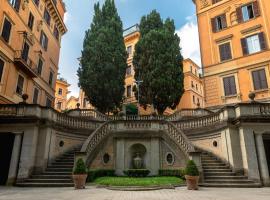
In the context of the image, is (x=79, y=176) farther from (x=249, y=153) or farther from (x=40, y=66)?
(x=40, y=66)

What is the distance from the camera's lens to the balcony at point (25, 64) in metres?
22.4

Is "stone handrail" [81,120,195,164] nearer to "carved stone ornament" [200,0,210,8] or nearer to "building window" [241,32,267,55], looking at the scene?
"building window" [241,32,267,55]

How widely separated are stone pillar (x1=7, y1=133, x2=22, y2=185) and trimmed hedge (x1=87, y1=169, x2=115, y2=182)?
4.71 metres

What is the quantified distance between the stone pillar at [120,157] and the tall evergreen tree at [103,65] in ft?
30.7

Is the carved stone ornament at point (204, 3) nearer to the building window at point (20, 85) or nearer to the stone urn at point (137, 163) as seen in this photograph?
the stone urn at point (137, 163)

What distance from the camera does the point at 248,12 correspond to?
27.1m

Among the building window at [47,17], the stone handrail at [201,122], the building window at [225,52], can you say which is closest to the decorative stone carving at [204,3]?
the building window at [225,52]

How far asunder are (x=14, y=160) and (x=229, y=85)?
21952 millimetres

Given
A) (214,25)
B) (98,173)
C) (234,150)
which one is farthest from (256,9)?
(98,173)

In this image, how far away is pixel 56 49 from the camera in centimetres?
3378

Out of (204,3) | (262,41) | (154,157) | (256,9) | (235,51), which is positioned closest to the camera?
(154,157)

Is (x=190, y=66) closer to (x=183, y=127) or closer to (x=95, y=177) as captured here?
(x=183, y=127)

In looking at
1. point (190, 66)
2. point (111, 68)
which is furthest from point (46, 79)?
point (190, 66)

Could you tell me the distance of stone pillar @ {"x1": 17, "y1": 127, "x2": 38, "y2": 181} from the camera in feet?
49.2
